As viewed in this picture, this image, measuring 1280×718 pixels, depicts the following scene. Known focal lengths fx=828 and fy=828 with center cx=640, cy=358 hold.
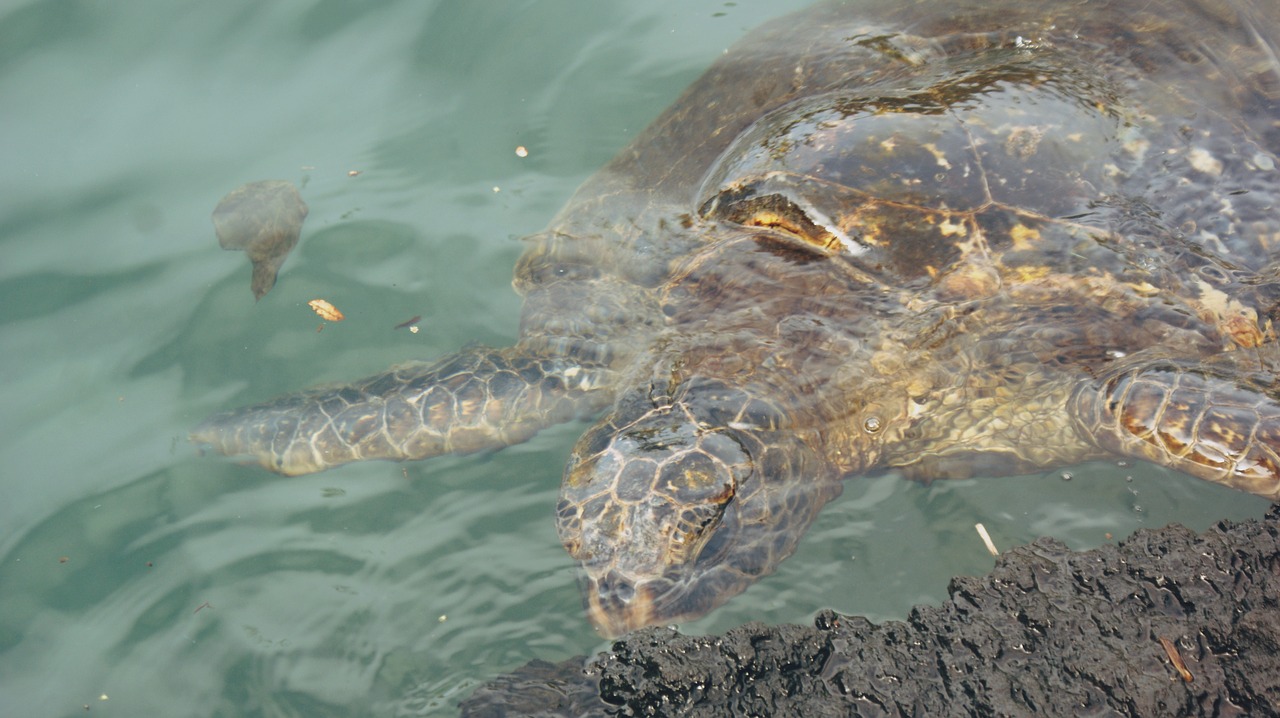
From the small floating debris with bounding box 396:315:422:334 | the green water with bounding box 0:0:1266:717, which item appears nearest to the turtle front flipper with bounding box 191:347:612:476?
the green water with bounding box 0:0:1266:717

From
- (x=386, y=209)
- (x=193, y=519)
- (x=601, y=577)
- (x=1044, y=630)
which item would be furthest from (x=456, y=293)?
(x=1044, y=630)

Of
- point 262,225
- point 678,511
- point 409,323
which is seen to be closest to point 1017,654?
point 678,511

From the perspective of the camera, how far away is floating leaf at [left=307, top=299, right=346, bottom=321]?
557 cm

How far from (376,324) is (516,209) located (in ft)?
4.22

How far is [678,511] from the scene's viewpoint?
11.8ft

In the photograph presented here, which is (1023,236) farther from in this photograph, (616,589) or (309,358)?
(309,358)

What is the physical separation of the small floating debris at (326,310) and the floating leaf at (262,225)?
1.17 feet

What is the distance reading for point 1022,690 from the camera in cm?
315

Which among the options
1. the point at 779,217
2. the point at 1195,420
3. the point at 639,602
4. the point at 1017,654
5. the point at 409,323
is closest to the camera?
the point at 1017,654

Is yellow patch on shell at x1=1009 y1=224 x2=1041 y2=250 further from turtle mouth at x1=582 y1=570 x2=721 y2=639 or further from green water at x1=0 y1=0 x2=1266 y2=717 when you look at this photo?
turtle mouth at x1=582 y1=570 x2=721 y2=639

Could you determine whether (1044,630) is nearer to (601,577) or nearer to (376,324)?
(601,577)

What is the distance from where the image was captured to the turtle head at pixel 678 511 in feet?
11.7

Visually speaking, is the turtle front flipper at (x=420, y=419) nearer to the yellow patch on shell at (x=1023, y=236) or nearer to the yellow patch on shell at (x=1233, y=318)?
the yellow patch on shell at (x=1023, y=236)

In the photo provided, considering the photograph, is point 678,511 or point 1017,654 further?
point 678,511
